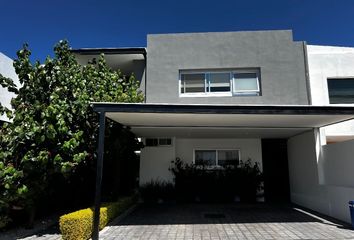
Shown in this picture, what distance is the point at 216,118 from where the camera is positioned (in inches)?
390

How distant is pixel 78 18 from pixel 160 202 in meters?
9.28

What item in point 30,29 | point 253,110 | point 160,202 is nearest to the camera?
point 253,110

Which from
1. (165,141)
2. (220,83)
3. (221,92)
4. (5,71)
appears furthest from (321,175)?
(5,71)

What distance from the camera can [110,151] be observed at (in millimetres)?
10844

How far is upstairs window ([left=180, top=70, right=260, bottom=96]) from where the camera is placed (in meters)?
14.3

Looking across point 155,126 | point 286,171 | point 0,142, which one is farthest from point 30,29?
point 286,171

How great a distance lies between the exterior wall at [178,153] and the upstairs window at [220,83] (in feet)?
8.53

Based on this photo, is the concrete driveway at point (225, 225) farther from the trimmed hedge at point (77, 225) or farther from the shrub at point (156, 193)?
the shrub at point (156, 193)

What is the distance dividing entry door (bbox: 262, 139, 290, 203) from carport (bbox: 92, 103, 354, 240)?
2867 millimetres

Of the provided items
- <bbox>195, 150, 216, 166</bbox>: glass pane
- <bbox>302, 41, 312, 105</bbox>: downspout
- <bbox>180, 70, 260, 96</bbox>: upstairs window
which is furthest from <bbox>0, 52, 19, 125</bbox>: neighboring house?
<bbox>302, 41, 312, 105</bbox>: downspout

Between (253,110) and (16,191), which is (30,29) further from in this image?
(253,110)

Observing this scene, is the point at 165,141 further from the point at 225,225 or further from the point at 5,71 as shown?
the point at 5,71

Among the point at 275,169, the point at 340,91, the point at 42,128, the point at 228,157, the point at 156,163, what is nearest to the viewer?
the point at 42,128

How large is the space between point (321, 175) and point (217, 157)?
17.5 feet
